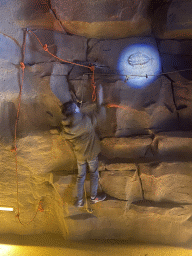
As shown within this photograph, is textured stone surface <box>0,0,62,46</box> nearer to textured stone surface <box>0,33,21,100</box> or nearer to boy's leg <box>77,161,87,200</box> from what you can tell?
textured stone surface <box>0,33,21,100</box>

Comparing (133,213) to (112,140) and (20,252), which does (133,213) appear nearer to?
(112,140)

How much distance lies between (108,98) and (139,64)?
2.64ft

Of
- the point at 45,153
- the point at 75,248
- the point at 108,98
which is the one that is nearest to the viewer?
the point at 108,98

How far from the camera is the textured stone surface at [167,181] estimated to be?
3.30m

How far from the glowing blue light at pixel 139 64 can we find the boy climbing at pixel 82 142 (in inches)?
43.9

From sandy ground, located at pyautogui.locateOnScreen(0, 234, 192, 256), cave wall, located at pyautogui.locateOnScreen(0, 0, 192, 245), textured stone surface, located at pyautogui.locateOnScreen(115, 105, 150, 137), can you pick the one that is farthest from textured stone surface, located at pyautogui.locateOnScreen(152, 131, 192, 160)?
sandy ground, located at pyautogui.locateOnScreen(0, 234, 192, 256)

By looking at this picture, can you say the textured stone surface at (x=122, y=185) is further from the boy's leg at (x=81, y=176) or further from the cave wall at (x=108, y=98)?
the boy's leg at (x=81, y=176)

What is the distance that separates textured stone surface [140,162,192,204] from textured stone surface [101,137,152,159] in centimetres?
27

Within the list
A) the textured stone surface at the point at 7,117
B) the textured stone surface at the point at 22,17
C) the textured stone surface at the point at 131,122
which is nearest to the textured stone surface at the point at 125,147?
the textured stone surface at the point at 131,122

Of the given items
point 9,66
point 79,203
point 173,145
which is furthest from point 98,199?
point 9,66

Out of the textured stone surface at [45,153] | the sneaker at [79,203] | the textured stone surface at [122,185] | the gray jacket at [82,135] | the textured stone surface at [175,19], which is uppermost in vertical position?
the textured stone surface at [175,19]

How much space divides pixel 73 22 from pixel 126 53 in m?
1.06

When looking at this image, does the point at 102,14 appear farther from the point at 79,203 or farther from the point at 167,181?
the point at 79,203

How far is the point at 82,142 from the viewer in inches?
119
